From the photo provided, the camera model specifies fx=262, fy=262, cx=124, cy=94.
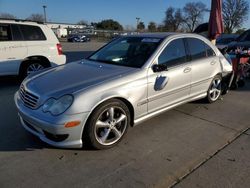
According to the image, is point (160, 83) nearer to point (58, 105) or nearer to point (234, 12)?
point (58, 105)

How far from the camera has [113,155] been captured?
3.33 metres

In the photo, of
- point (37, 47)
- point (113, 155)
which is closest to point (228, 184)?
point (113, 155)

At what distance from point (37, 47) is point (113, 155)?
190 inches

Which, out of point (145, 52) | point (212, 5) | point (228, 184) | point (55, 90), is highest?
point (212, 5)

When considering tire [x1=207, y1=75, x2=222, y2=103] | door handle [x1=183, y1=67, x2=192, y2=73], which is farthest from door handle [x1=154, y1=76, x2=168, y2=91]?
tire [x1=207, y1=75, x2=222, y2=103]

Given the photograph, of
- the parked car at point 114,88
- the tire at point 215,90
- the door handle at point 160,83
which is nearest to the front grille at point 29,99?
the parked car at point 114,88

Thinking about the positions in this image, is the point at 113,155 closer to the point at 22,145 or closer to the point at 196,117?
the point at 22,145

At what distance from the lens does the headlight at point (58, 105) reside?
3051mm

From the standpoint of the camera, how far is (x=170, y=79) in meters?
4.10

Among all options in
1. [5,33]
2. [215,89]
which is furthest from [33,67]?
[215,89]

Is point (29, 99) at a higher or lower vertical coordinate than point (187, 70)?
lower

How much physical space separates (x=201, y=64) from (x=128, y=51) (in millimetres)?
1404

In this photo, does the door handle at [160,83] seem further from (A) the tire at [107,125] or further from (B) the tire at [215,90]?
(B) the tire at [215,90]

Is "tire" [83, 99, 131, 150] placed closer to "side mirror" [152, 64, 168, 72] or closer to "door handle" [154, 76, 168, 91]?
"door handle" [154, 76, 168, 91]
